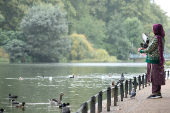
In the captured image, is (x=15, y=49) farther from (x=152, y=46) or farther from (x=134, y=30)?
(x=152, y=46)

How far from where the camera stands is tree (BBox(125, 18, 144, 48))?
340 feet

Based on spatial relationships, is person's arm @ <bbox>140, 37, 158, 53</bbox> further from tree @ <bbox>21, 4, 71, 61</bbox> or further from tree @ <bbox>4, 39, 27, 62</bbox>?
tree @ <bbox>21, 4, 71, 61</bbox>

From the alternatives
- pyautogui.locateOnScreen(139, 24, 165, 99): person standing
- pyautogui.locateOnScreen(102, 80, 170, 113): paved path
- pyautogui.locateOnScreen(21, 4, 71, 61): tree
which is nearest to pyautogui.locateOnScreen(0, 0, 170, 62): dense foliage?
pyautogui.locateOnScreen(21, 4, 71, 61): tree

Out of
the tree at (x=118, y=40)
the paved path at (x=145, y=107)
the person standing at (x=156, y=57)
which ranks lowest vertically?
the paved path at (x=145, y=107)

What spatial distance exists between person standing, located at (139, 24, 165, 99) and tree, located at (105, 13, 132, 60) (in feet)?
283

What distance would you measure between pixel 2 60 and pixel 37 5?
50.6 ft

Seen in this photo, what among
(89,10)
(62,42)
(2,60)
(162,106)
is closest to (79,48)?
(62,42)

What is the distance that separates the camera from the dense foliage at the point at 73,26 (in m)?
72.1

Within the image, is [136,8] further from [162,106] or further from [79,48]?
[162,106]

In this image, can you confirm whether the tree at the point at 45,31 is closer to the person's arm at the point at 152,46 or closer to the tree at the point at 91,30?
the tree at the point at 91,30

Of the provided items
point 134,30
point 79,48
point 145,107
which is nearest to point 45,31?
point 79,48

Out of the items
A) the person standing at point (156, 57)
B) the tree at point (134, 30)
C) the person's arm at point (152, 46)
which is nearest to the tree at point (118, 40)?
the tree at point (134, 30)

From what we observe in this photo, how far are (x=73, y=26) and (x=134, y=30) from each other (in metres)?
19.3

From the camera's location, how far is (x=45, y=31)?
2881 inches
